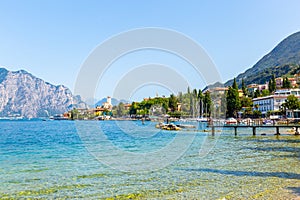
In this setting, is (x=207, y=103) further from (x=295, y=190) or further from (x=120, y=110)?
(x=295, y=190)

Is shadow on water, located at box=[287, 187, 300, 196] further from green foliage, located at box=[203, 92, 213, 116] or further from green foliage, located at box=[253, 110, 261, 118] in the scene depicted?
green foliage, located at box=[203, 92, 213, 116]

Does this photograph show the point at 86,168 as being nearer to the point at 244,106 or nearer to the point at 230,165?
the point at 230,165

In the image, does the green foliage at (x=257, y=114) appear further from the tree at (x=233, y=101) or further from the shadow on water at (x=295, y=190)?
the shadow on water at (x=295, y=190)

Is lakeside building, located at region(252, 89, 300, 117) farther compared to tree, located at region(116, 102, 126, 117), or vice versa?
tree, located at region(116, 102, 126, 117)

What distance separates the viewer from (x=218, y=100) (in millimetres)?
128500

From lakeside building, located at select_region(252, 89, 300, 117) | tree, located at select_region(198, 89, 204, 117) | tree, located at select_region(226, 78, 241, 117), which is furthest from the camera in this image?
tree, located at select_region(198, 89, 204, 117)

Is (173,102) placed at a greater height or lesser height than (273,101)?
greater

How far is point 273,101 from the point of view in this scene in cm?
8931

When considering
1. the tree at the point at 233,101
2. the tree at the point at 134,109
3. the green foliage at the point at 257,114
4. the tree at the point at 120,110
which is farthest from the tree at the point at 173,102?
the tree at the point at 120,110

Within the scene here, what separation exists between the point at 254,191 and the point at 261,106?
304 ft

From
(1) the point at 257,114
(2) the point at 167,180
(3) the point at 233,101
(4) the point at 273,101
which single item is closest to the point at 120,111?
(3) the point at 233,101

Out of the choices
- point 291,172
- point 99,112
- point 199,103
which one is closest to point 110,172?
point 291,172

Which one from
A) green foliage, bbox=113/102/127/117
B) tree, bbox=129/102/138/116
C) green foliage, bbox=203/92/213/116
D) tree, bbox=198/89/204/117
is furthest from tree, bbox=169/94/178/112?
green foliage, bbox=113/102/127/117

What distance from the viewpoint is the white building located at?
88.9 meters
